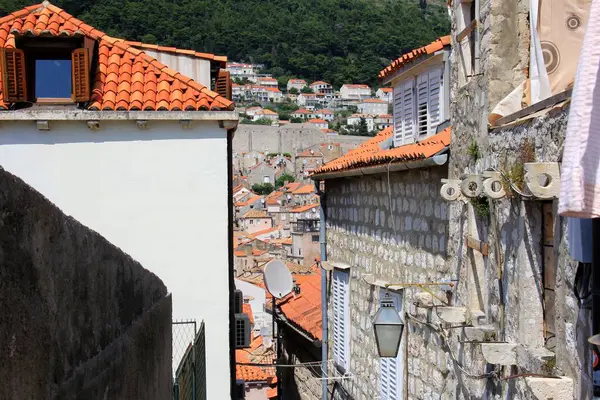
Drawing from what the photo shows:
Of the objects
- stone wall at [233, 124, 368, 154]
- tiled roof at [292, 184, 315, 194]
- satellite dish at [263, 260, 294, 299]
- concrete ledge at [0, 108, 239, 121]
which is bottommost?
satellite dish at [263, 260, 294, 299]

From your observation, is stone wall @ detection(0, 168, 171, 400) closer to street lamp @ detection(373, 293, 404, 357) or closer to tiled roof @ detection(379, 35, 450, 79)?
street lamp @ detection(373, 293, 404, 357)

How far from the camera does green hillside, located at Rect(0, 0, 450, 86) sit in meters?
171

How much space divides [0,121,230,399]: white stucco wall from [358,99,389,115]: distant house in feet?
538

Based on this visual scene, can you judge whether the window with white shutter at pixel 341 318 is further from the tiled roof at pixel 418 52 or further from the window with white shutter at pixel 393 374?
the tiled roof at pixel 418 52

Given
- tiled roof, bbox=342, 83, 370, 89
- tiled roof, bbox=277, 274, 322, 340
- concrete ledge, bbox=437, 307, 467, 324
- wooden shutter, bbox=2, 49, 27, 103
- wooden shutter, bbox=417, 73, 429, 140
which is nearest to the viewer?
concrete ledge, bbox=437, 307, 467, 324

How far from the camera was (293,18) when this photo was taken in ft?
620

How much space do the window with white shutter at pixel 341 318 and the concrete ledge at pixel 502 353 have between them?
21.1ft

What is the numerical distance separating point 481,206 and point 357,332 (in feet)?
17.7

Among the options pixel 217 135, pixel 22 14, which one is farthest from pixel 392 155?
pixel 22 14

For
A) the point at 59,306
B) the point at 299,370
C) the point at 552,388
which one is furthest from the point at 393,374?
the point at 59,306

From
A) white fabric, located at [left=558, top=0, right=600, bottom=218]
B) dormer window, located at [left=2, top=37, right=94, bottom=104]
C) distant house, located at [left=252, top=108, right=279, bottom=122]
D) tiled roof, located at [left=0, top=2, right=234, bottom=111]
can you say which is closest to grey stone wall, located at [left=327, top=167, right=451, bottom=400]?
tiled roof, located at [left=0, top=2, right=234, bottom=111]

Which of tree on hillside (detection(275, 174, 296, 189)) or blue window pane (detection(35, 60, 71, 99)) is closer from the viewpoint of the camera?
blue window pane (detection(35, 60, 71, 99))

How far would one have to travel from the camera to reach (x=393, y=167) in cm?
880

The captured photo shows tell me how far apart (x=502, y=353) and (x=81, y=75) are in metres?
6.68
